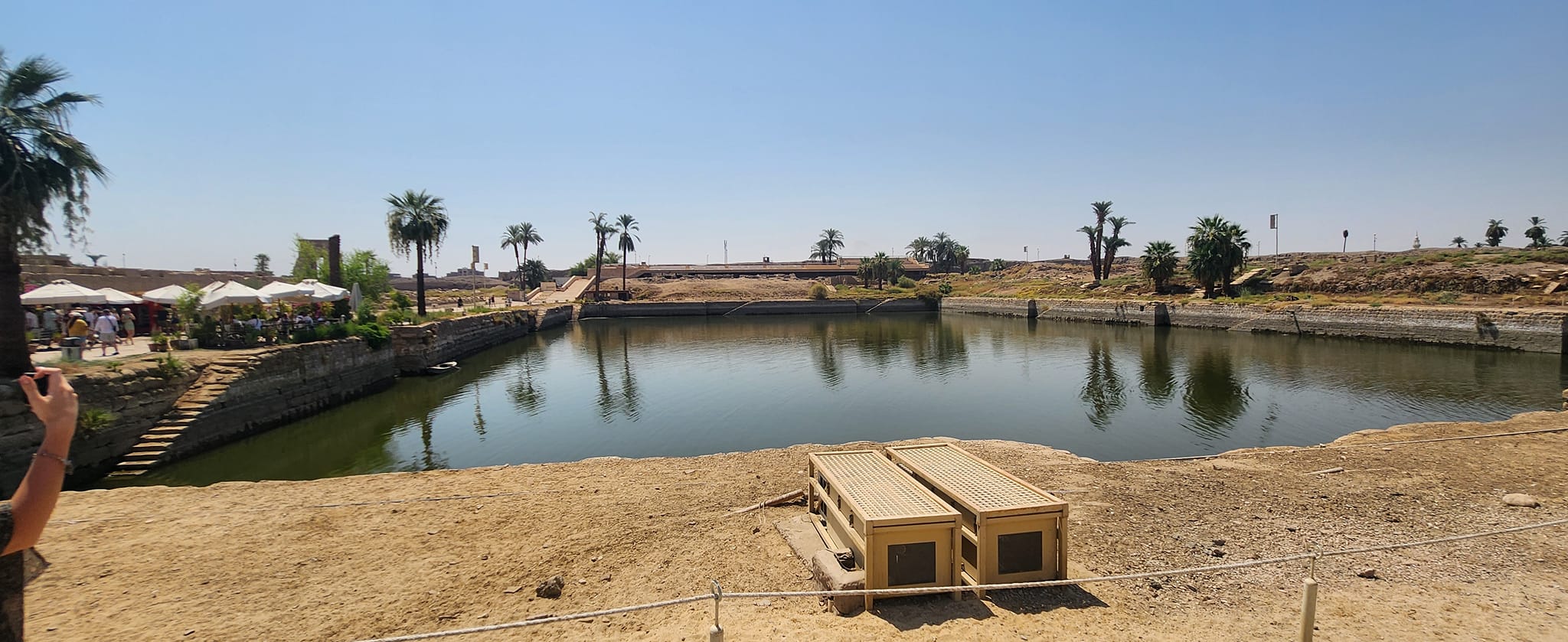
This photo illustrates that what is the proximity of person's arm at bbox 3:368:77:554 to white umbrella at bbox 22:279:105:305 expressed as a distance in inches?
1057

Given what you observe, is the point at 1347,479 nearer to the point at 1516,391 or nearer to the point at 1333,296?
the point at 1516,391

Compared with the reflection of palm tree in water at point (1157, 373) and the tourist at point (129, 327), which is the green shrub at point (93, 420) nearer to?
the tourist at point (129, 327)

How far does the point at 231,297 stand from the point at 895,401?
24205 millimetres

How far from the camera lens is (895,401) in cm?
2400

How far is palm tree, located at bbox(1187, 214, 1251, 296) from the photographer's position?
2084 inches

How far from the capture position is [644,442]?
18.3 metres

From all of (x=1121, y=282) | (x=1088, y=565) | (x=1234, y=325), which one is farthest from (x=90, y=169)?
(x=1121, y=282)

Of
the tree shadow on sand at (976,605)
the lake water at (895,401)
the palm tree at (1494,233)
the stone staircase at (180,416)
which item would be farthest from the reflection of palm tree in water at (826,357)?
the palm tree at (1494,233)

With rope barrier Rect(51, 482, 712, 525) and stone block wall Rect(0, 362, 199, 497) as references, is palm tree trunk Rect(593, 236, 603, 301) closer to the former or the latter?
stone block wall Rect(0, 362, 199, 497)

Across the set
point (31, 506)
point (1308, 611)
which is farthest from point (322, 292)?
point (1308, 611)

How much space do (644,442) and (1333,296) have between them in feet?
189

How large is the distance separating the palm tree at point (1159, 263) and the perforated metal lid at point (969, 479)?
61.1m

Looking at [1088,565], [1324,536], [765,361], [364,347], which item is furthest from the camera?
[765,361]

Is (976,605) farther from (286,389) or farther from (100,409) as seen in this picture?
(286,389)
